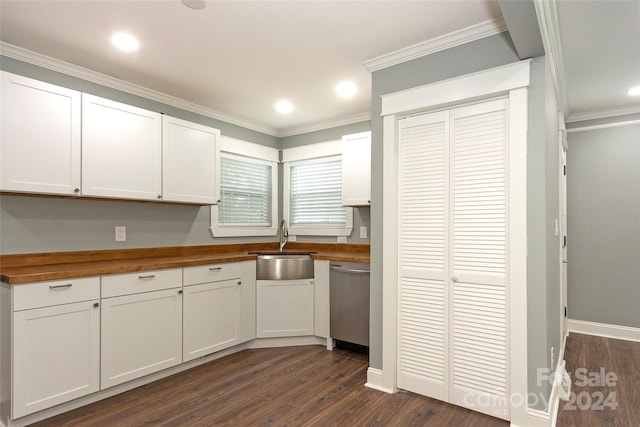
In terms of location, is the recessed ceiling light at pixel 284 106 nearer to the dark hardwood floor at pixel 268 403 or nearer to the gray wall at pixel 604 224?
the dark hardwood floor at pixel 268 403

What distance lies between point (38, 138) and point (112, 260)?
3.61 ft

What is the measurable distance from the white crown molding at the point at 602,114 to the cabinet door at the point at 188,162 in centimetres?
400

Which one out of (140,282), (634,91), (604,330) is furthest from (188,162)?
(604,330)

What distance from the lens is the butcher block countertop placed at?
90.7 inches

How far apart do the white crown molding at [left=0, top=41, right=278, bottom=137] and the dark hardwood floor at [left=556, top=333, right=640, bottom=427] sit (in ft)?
13.1

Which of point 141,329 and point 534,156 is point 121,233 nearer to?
point 141,329

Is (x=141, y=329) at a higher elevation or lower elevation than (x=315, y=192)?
lower

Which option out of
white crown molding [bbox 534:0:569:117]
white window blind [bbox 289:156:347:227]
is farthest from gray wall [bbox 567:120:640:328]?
white window blind [bbox 289:156:347:227]

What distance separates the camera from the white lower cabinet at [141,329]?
253cm

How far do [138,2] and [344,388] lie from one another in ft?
9.46

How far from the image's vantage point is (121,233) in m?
3.18

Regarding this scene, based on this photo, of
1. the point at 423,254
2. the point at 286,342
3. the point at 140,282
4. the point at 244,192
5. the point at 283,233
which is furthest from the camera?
the point at 283,233

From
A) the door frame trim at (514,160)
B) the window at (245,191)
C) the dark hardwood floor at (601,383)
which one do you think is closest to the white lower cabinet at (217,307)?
the window at (245,191)

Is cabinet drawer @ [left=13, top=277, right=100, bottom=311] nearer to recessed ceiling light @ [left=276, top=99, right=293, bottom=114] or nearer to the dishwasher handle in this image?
the dishwasher handle
